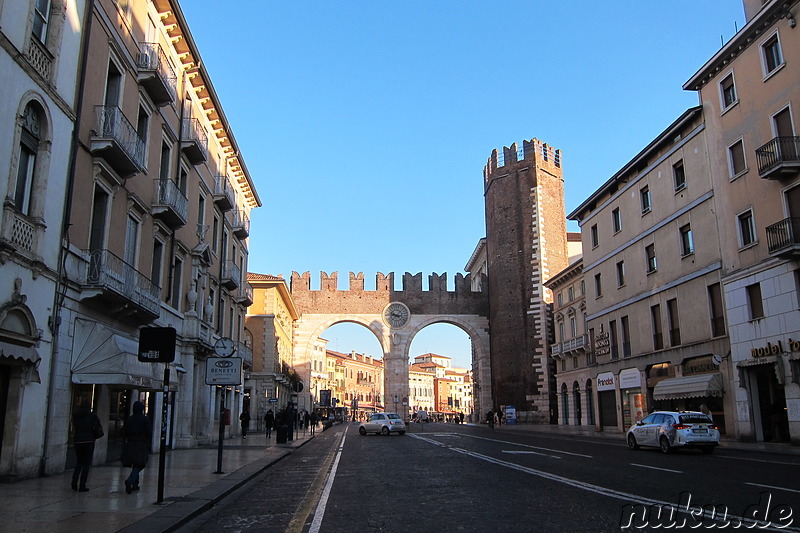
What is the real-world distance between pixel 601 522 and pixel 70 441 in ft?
38.6

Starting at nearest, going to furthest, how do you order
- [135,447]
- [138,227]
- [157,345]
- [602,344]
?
[157,345]
[135,447]
[138,227]
[602,344]

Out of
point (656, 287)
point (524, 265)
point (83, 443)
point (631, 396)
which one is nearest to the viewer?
point (83, 443)

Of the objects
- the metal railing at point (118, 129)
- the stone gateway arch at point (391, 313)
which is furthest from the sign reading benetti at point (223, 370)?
the stone gateway arch at point (391, 313)

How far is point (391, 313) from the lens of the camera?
63875mm

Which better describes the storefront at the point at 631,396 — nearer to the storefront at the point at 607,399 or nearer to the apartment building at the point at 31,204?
the storefront at the point at 607,399

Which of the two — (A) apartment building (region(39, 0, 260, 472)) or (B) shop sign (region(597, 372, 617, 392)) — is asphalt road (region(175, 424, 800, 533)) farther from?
(B) shop sign (region(597, 372, 617, 392))

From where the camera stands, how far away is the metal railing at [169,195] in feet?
65.8

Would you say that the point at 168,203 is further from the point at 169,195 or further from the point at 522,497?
the point at 522,497

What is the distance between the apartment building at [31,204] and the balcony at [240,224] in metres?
18.4

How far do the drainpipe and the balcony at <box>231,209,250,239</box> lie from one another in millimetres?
17754

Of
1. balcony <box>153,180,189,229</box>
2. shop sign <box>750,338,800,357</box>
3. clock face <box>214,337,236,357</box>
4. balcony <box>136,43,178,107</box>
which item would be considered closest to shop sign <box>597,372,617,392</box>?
shop sign <box>750,338,800,357</box>

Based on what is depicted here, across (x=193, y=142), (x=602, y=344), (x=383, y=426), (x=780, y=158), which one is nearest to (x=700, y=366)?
(x=780, y=158)

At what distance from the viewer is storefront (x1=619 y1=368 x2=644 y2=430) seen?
32.8 metres
